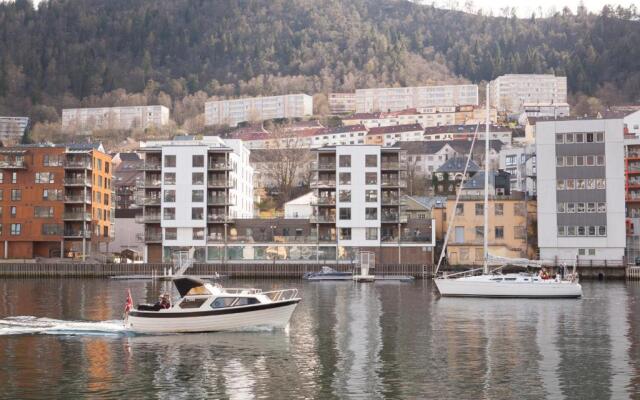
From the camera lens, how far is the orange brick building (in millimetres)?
123438

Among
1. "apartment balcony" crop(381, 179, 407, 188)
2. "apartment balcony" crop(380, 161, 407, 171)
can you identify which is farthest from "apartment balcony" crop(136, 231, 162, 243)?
"apartment balcony" crop(380, 161, 407, 171)

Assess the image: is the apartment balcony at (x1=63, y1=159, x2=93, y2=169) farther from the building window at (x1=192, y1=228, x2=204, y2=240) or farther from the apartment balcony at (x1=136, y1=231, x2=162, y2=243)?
the building window at (x1=192, y1=228, x2=204, y2=240)

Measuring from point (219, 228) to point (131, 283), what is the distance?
22434 mm

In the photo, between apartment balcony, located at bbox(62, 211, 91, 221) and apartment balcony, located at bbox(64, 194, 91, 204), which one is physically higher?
apartment balcony, located at bbox(64, 194, 91, 204)

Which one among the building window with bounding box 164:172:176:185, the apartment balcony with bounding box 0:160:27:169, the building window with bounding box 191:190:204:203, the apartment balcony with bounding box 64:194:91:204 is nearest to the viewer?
the building window with bounding box 191:190:204:203

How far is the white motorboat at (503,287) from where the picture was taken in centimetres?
7669

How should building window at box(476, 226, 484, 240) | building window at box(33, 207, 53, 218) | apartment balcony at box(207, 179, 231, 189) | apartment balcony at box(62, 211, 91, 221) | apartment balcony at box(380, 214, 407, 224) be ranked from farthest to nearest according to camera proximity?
1. apartment balcony at box(62, 211, 91, 221)
2. building window at box(33, 207, 53, 218)
3. apartment balcony at box(207, 179, 231, 189)
4. apartment balcony at box(380, 214, 407, 224)
5. building window at box(476, 226, 484, 240)

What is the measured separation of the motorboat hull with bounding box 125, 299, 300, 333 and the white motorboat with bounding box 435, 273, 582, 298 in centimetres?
3071

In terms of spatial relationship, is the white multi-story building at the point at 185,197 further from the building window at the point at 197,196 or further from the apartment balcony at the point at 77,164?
the apartment balcony at the point at 77,164

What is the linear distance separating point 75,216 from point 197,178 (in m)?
21.4

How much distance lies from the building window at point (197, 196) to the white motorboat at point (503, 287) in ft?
166

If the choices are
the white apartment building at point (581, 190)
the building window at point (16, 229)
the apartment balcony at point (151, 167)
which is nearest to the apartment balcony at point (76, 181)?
the building window at point (16, 229)

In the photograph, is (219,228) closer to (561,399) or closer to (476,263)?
(476,263)

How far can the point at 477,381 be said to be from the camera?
116 feet
